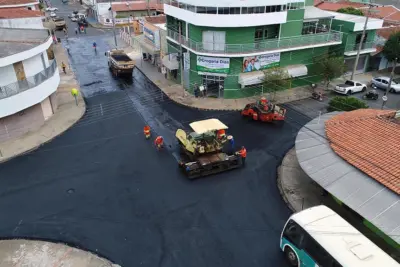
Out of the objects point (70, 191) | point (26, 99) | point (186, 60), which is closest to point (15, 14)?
point (26, 99)

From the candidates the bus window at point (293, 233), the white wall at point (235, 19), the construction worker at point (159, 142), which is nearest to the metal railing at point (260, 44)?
the white wall at point (235, 19)

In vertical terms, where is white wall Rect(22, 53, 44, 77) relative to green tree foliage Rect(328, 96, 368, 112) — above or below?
above

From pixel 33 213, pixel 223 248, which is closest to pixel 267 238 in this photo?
pixel 223 248

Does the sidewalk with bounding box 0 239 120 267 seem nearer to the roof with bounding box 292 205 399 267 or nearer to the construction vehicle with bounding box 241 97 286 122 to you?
the roof with bounding box 292 205 399 267

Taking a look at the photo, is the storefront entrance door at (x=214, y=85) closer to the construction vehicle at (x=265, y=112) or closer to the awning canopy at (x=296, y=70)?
the construction vehicle at (x=265, y=112)

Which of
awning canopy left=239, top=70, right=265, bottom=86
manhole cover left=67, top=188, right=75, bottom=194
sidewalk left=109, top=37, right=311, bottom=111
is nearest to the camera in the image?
manhole cover left=67, top=188, right=75, bottom=194

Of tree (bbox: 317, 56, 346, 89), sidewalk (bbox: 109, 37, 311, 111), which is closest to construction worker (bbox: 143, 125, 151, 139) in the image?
sidewalk (bbox: 109, 37, 311, 111)

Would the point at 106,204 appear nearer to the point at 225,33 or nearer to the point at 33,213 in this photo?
the point at 33,213
